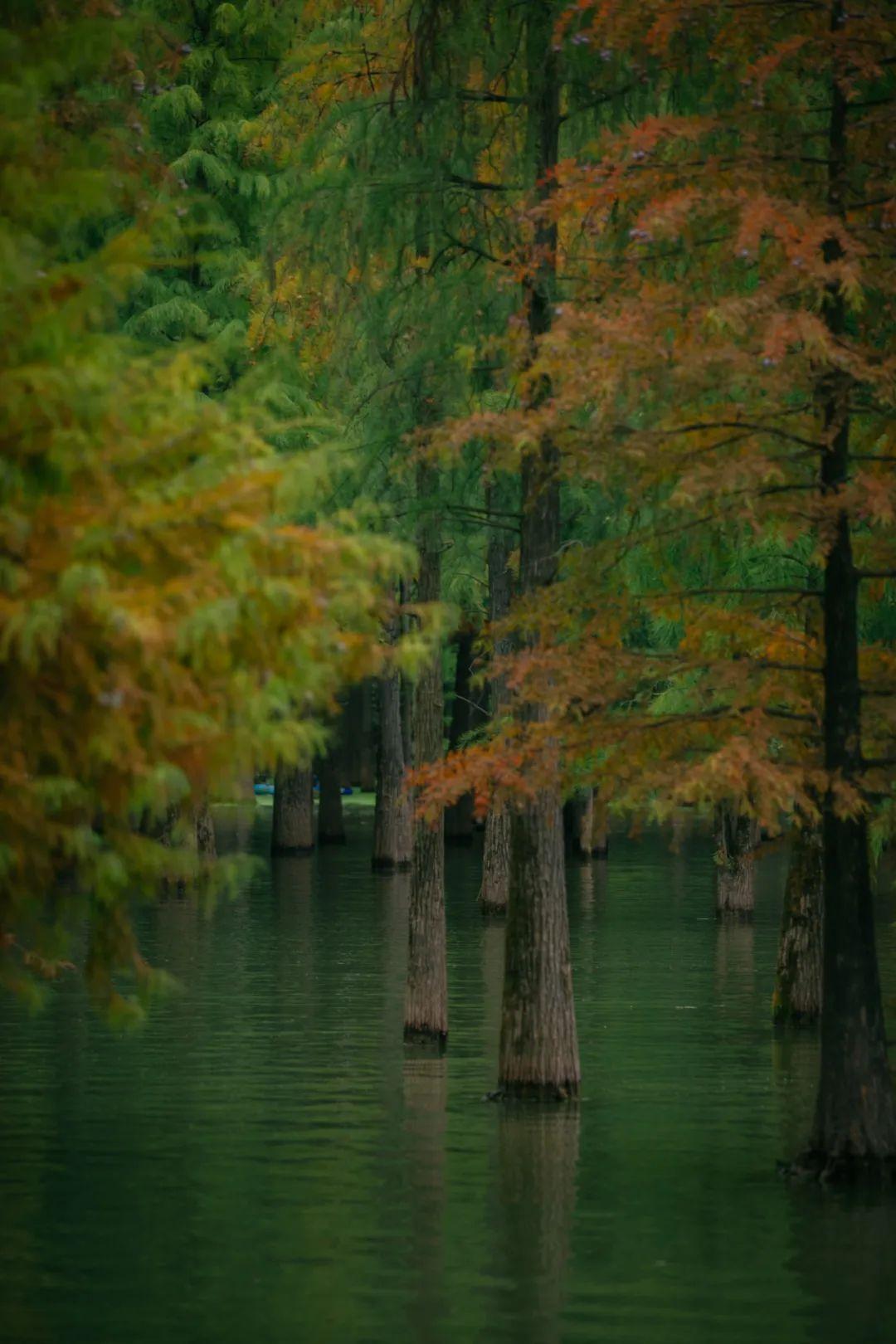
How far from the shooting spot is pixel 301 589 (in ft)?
31.0

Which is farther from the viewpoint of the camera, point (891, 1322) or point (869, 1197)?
point (869, 1197)

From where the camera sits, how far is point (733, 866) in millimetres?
43219

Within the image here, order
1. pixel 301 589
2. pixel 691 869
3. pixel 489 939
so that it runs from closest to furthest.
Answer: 1. pixel 301 589
2. pixel 489 939
3. pixel 691 869

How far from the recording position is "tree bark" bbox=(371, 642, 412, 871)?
54531 mm

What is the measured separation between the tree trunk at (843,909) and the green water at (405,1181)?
0.60m

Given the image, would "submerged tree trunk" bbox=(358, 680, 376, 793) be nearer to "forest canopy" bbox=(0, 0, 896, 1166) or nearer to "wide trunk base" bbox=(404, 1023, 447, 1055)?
"wide trunk base" bbox=(404, 1023, 447, 1055)

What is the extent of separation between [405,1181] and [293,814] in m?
41.8

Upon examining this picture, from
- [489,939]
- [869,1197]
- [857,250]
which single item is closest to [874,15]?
[857,250]

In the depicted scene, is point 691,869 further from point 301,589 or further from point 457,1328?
point 301,589

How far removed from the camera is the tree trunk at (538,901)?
21.1 m

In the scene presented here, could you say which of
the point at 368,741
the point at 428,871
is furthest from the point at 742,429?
the point at 368,741

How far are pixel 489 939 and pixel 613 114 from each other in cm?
2099

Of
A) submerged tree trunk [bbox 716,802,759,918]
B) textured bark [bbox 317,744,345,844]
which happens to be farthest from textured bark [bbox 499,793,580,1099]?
textured bark [bbox 317,744,345,844]

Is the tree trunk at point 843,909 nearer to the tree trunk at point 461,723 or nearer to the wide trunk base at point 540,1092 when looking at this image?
the wide trunk base at point 540,1092
